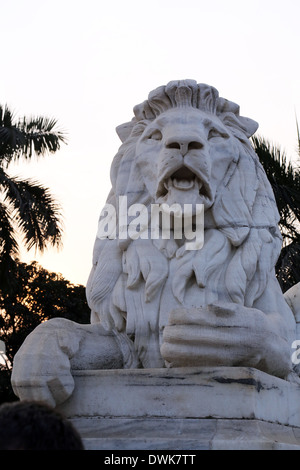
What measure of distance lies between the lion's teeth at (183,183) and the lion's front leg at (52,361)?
3.36 ft

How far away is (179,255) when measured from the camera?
5.16 metres

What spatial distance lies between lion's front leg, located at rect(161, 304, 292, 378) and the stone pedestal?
0.08 metres

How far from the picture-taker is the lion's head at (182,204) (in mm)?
5082

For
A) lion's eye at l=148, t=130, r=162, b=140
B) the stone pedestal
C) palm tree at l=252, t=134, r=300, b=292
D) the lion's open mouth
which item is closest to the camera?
the stone pedestal

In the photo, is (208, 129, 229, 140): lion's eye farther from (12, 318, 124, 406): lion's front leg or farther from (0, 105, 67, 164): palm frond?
(0, 105, 67, 164): palm frond

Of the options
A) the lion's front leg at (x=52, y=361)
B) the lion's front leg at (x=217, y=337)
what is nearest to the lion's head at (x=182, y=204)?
the lion's front leg at (x=52, y=361)

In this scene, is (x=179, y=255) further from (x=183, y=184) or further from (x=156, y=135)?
(x=156, y=135)

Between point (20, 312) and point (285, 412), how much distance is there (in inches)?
804

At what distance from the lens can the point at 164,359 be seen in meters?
4.84

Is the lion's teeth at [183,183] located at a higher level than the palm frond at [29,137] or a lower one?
lower

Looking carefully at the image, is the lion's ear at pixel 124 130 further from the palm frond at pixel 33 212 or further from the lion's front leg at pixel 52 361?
the palm frond at pixel 33 212

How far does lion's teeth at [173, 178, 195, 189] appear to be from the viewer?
519 centimetres

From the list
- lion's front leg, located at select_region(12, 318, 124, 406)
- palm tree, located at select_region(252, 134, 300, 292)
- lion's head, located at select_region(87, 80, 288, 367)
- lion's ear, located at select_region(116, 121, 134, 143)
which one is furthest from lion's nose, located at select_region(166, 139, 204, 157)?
palm tree, located at select_region(252, 134, 300, 292)
